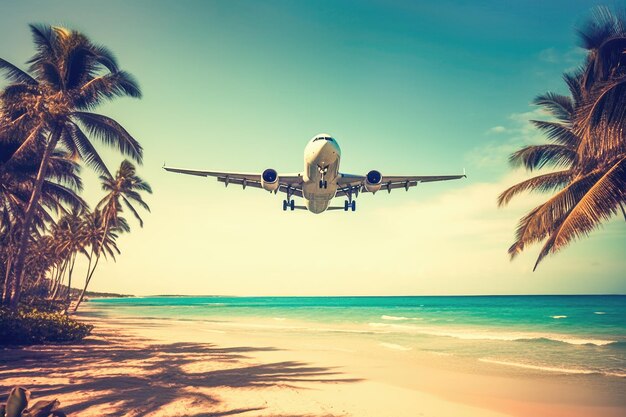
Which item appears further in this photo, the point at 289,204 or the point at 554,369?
the point at 289,204

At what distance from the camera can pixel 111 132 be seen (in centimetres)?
2059

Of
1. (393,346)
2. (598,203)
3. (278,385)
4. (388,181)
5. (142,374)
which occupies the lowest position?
(393,346)

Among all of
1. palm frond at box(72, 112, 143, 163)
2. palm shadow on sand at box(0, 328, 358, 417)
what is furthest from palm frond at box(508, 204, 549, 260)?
palm frond at box(72, 112, 143, 163)

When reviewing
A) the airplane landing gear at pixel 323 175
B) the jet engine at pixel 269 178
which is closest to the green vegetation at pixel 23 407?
the airplane landing gear at pixel 323 175

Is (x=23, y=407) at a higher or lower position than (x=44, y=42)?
lower

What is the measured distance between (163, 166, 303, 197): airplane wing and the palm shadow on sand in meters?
10.5

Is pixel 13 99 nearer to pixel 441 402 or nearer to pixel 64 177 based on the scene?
pixel 64 177

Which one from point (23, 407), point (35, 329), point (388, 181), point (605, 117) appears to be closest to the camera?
point (23, 407)

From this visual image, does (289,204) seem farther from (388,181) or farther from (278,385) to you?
(278,385)

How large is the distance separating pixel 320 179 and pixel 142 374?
12.4 meters

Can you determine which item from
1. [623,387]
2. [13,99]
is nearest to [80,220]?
[13,99]

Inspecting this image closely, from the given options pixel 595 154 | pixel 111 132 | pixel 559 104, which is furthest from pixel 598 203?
pixel 111 132

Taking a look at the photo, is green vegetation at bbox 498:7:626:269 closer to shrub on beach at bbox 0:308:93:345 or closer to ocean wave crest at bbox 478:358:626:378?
ocean wave crest at bbox 478:358:626:378

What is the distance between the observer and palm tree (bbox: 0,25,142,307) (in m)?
18.1
